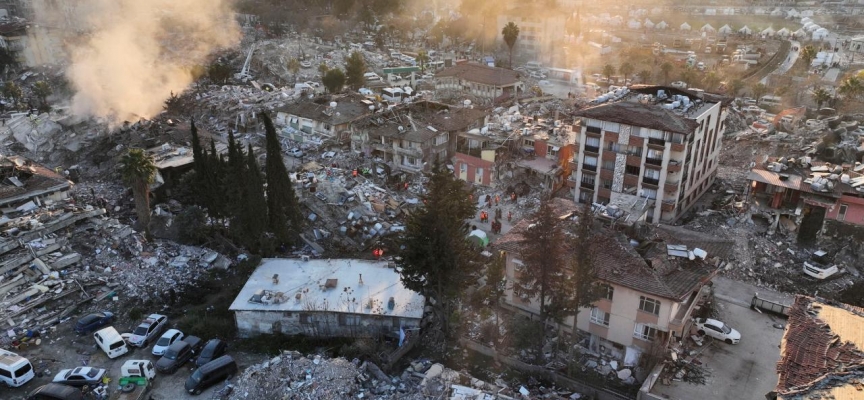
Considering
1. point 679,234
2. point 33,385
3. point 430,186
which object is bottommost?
point 33,385

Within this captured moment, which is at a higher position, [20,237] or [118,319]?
[20,237]

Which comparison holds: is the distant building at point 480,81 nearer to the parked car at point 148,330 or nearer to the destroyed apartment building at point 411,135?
the destroyed apartment building at point 411,135

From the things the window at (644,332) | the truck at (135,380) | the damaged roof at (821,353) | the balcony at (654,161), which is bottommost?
the truck at (135,380)

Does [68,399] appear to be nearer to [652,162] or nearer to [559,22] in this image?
[652,162]

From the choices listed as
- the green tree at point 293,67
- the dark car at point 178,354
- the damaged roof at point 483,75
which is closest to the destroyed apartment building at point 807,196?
the dark car at point 178,354

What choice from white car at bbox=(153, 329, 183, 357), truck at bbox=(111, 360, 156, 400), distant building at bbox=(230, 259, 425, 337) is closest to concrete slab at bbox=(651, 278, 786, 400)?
distant building at bbox=(230, 259, 425, 337)

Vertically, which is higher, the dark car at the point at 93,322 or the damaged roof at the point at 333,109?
the damaged roof at the point at 333,109

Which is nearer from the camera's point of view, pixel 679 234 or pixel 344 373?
pixel 344 373

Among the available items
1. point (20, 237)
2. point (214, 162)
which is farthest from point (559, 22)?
point (20, 237)
